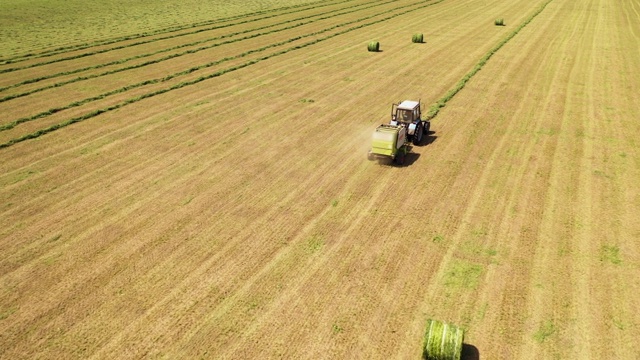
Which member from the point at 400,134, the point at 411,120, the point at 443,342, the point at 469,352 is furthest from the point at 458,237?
the point at 411,120

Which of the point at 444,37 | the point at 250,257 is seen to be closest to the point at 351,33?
the point at 444,37

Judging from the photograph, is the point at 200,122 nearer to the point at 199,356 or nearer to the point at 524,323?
the point at 199,356

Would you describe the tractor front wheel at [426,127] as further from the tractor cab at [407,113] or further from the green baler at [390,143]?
the green baler at [390,143]

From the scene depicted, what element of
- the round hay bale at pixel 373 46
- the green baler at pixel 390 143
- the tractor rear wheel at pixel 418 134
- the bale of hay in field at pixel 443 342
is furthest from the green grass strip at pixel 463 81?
the bale of hay in field at pixel 443 342

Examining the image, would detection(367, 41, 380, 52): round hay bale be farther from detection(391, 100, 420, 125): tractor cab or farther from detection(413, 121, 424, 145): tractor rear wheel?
detection(413, 121, 424, 145): tractor rear wheel

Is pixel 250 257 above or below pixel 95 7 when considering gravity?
below

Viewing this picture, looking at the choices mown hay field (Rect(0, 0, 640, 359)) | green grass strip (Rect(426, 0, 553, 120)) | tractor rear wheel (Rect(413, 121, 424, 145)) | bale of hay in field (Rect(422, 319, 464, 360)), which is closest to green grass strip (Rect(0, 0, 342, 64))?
mown hay field (Rect(0, 0, 640, 359))
